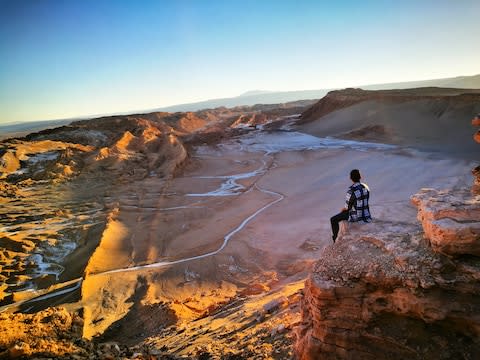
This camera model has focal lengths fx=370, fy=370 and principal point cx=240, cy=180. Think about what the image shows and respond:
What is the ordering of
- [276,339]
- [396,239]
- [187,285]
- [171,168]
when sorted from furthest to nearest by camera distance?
1. [171,168]
2. [187,285]
3. [276,339]
4. [396,239]

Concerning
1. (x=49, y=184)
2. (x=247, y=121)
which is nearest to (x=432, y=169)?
(x=49, y=184)

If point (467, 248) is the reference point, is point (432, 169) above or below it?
below

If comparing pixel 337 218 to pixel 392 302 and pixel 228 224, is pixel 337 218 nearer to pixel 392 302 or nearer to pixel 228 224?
pixel 392 302

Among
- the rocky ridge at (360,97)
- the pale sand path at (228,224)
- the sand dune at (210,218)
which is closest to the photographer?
the sand dune at (210,218)

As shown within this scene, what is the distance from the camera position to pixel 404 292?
103 inches

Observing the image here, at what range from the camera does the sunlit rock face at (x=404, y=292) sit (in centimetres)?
243

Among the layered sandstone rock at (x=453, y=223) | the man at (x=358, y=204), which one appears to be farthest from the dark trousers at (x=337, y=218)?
the layered sandstone rock at (x=453, y=223)

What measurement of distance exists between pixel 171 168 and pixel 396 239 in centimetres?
1389

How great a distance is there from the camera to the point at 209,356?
152 inches

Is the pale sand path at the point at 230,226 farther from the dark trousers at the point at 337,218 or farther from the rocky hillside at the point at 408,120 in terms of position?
the rocky hillside at the point at 408,120

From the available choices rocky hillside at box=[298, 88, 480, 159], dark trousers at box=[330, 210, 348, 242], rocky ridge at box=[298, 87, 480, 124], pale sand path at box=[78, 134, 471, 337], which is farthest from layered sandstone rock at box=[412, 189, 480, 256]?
rocky ridge at box=[298, 87, 480, 124]

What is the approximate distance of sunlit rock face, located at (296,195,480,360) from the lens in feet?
7.98

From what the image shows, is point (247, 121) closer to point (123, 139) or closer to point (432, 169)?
point (123, 139)

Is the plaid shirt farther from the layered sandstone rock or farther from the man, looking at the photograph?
the layered sandstone rock
